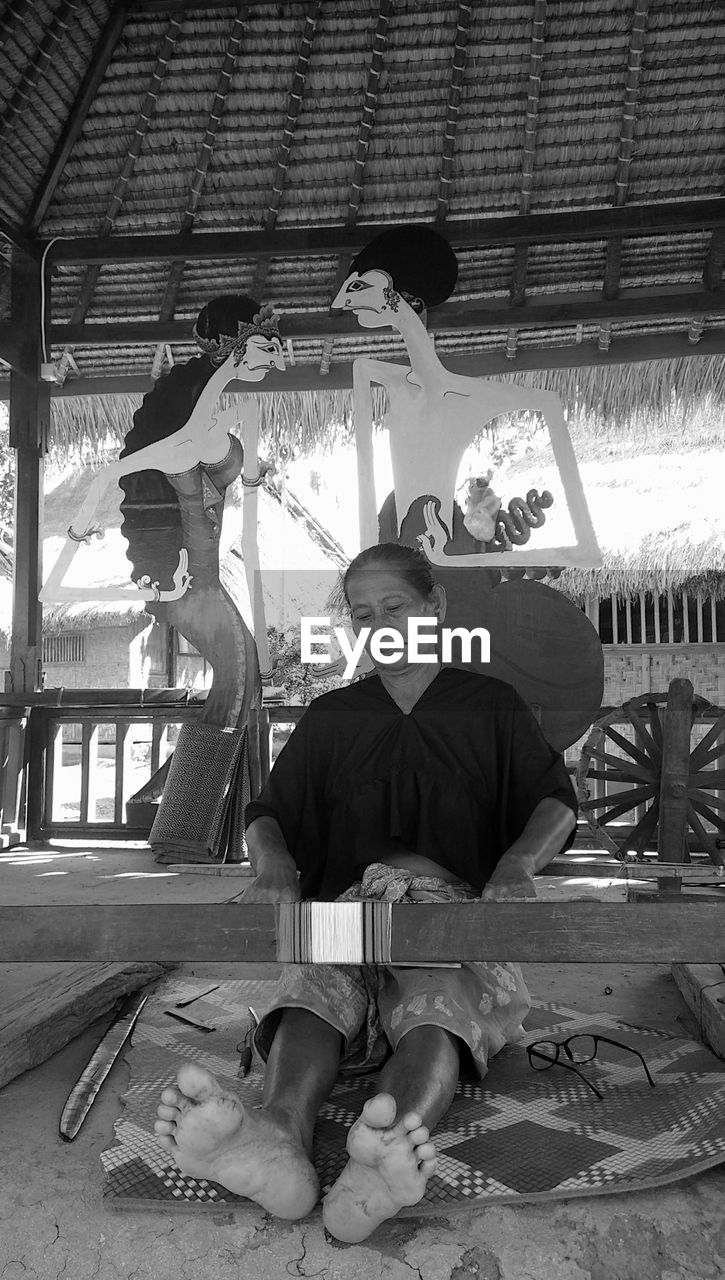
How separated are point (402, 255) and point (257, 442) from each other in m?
0.83

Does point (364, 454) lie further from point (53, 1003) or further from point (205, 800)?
point (53, 1003)

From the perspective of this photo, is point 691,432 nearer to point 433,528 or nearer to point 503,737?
point 433,528

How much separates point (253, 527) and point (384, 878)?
5.52 ft

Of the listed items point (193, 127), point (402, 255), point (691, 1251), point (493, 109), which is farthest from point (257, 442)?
point (691, 1251)

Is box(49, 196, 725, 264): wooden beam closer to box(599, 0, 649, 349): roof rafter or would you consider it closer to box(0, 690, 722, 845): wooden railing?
box(599, 0, 649, 349): roof rafter

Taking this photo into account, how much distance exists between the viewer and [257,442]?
10.8ft

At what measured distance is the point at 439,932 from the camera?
130 centimetres

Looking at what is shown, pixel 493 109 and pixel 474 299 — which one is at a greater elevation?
pixel 493 109

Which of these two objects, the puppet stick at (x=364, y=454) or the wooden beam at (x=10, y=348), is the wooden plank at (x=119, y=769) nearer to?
the wooden beam at (x=10, y=348)

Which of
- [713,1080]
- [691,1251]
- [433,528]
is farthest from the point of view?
[433,528]

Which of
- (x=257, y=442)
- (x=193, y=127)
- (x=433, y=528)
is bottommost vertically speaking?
(x=433, y=528)

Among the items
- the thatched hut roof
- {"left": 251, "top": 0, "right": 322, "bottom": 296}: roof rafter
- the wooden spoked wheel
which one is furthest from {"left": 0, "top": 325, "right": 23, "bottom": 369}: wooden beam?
the wooden spoked wheel

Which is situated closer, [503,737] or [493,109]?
[503,737]

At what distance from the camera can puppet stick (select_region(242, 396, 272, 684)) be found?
3.14 m
